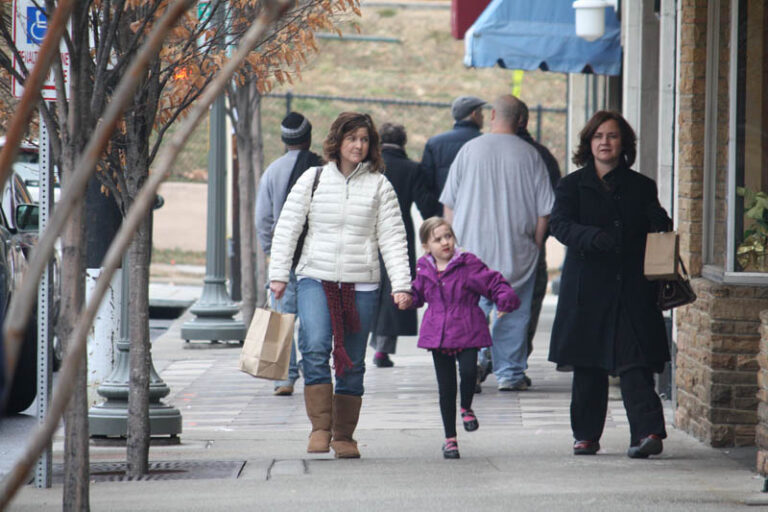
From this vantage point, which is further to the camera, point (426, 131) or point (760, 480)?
point (426, 131)

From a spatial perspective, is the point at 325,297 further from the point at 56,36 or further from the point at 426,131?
the point at 426,131

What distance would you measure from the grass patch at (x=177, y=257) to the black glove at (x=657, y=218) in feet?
56.8

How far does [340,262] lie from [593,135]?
1.52 metres

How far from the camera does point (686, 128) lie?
7652 mm

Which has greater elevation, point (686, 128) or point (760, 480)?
point (686, 128)

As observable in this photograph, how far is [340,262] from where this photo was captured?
22.9 feet

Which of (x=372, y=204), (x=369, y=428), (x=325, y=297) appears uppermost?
(x=372, y=204)

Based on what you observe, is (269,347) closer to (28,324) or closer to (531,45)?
(28,324)

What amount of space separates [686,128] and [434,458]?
7.93ft

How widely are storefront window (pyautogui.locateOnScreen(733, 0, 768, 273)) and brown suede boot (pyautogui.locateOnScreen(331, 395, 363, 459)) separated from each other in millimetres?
2188

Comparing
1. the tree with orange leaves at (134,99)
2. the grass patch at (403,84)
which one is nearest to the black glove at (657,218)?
the tree with orange leaves at (134,99)

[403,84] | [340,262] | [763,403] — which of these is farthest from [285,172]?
[403,84]

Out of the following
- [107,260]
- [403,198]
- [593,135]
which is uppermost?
[593,135]

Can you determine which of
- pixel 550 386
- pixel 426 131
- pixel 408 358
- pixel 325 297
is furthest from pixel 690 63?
pixel 426 131
